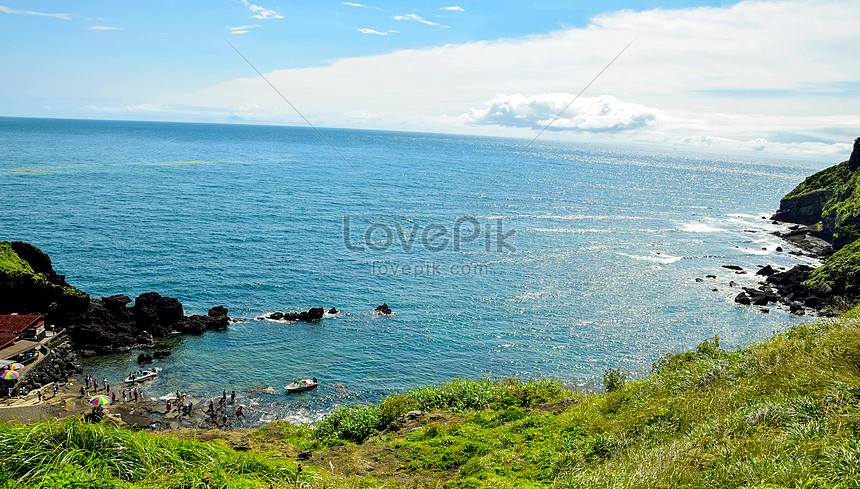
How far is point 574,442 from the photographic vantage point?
14.4 meters

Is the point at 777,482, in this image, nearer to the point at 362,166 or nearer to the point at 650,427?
the point at 650,427

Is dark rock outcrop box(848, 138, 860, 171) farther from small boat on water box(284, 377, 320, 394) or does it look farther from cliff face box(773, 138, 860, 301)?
small boat on water box(284, 377, 320, 394)

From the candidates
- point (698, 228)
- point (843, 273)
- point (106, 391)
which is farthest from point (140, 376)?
point (698, 228)

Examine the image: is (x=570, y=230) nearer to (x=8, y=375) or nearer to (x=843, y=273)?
(x=843, y=273)

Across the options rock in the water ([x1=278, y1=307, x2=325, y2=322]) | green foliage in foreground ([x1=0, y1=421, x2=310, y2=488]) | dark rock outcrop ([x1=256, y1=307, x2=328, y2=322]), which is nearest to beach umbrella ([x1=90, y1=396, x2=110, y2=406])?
dark rock outcrop ([x1=256, y1=307, x2=328, y2=322])

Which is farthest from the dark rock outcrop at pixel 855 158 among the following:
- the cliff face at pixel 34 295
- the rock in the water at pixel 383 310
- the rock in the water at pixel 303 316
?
the cliff face at pixel 34 295

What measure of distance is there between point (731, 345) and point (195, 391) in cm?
4422

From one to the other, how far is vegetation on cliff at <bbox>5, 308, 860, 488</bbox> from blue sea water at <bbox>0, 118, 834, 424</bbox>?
16.4 m

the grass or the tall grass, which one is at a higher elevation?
the grass

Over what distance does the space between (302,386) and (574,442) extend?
2526 centimetres

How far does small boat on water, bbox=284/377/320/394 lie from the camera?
114ft

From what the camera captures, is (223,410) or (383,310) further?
(383,310)

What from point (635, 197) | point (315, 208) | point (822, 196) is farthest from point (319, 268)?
point (635, 197)

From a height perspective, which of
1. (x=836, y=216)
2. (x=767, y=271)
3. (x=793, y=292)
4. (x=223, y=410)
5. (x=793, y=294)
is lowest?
(x=223, y=410)
